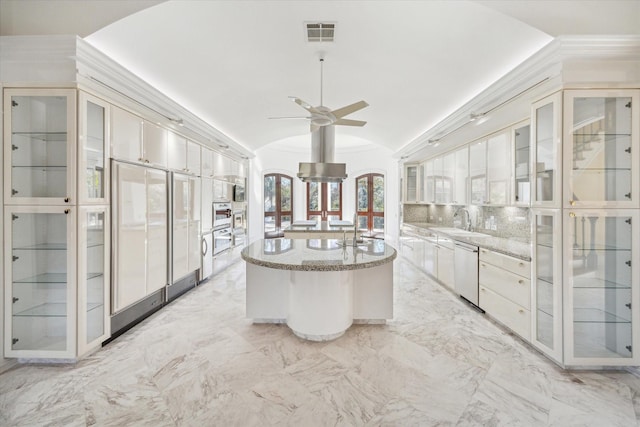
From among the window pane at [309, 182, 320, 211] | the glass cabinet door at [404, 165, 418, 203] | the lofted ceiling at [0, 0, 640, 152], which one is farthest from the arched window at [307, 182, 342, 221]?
the lofted ceiling at [0, 0, 640, 152]

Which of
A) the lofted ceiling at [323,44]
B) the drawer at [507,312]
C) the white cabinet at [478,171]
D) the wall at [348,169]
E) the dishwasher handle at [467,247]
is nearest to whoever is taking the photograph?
the lofted ceiling at [323,44]

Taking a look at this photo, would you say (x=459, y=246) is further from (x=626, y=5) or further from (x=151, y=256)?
(x=151, y=256)

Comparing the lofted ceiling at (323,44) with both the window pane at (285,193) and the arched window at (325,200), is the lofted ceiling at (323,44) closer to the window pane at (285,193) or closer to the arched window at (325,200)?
the window pane at (285,193)

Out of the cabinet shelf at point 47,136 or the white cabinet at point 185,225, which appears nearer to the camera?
the cabinet shelf at point 47,136

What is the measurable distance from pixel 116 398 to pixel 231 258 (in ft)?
11.9

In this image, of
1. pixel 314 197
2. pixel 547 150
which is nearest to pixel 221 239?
pixel 314 197

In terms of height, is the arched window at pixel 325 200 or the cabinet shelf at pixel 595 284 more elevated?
the arched window at pixel 325 200

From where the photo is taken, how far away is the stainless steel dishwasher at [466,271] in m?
3.30

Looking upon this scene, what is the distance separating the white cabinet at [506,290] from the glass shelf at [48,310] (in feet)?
13.2

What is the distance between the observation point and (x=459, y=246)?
11.9 ft

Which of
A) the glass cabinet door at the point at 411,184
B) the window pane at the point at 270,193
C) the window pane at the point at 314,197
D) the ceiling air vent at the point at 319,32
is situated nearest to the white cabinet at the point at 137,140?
the ceiling air vent at the point at 319,32

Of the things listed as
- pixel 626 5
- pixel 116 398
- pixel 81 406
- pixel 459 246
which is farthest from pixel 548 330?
pixel 81 406

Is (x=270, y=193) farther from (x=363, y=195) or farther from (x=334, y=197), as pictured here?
(x=363, y=195)

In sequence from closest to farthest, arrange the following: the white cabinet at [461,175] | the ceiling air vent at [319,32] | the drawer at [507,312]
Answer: the ceiling air vent at [319,32]
the drawer at [507,312]
the white cabinet at [461,175]
